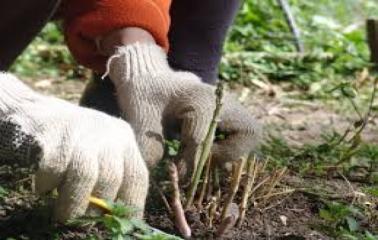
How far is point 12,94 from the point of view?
1479 millimetres

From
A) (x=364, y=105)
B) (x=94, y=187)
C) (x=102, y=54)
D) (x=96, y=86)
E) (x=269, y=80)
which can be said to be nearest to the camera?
(x=94, y=187)

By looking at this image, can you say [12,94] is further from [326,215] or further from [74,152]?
[326,215]

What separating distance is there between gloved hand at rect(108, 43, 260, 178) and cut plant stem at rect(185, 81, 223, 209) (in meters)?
0.04

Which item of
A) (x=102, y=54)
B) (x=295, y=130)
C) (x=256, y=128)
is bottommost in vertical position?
(x=295, y=130)

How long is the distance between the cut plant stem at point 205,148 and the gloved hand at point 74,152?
16cm

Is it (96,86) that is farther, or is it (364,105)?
(364,105)

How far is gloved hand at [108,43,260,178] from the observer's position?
155cm

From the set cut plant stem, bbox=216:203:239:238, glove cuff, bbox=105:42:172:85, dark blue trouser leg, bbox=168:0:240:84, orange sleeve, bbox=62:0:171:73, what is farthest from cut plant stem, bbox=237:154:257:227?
dark blue trouser leg, bbox=168:0:240:84

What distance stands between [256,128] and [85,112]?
43cm

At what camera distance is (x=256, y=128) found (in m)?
1.68

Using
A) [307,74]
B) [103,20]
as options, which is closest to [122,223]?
[103,20]

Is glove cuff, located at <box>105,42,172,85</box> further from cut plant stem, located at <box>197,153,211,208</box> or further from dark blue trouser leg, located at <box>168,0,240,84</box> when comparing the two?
dark blue trouser leg, located at <box>168,0,240,84</box>

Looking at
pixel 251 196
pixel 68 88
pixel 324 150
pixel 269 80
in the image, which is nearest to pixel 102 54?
pixel 251 196

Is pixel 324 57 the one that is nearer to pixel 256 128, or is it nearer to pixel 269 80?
pixel 269 80
